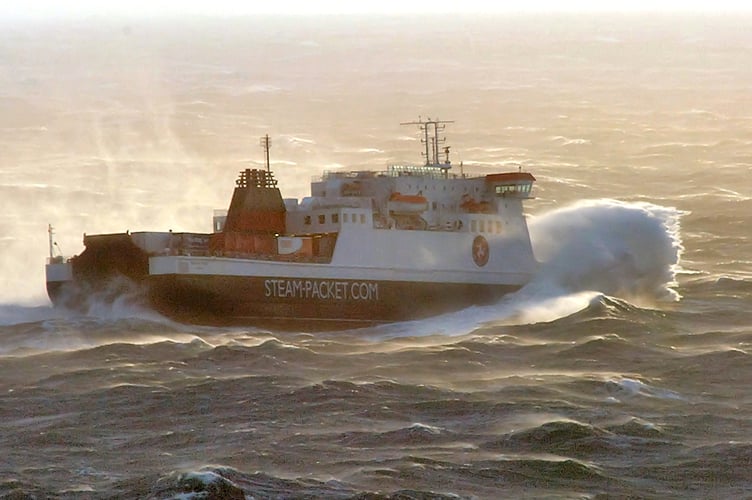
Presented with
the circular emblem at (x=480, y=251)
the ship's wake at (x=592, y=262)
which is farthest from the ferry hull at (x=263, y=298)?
the circular emblem at (x=480, y=251)

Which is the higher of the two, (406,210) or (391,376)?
(406,210)

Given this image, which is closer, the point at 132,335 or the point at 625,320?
the point at 132,335

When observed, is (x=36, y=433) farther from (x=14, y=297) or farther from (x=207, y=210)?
(x=207, y=210)

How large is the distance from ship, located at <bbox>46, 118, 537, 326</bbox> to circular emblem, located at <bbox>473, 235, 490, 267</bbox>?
0.15 feet

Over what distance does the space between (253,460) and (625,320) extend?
27.6 meters

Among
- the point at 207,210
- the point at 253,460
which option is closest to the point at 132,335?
the point at 253,460

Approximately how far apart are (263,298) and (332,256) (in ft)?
12.8

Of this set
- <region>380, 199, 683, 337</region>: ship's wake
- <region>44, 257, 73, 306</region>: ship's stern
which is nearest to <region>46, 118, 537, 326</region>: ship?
Result: <region>44, 257, 73, 306</region>: ship's stern

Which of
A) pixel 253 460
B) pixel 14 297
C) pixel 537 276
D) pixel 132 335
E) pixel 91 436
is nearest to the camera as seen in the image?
pixel 253 460

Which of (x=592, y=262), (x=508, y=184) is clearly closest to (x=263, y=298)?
(x=508, y=184)

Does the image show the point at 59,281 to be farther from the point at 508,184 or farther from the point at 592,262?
the point at 592,262

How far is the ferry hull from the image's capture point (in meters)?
60.5

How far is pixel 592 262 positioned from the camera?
7412cm

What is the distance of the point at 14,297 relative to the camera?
67750 millimetres
